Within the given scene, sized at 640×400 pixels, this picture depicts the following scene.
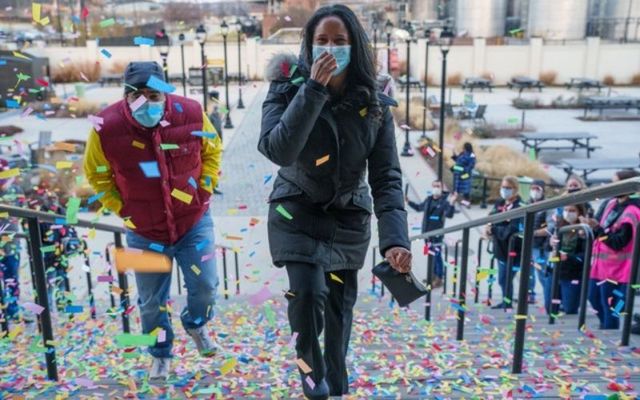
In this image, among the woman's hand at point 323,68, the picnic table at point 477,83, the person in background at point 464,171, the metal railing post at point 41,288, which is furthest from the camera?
the picnic table at point 477,83

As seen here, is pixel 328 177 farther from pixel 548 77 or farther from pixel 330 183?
pixel 548 77

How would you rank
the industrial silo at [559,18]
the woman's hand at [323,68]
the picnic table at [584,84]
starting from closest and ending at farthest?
the woman's hand at [323,68] → the picnic table at [584,84] → the industrial silo at [559,18]

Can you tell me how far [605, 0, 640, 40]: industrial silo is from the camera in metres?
50.5

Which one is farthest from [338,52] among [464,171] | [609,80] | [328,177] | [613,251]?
[609,80]

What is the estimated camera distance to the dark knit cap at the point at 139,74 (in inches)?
130

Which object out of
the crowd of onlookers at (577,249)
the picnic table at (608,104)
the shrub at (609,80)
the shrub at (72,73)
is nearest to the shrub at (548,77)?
the shrub at (609,80)

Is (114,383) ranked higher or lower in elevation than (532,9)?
lower

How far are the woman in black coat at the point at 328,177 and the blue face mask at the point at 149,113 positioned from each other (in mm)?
833

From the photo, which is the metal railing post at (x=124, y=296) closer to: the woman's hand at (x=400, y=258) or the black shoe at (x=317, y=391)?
the black shoe at (x=317, y=391)

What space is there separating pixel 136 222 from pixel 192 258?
0.35 meters

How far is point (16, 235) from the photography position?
19.6ft

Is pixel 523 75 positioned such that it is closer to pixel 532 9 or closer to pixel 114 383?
pixel 532 9

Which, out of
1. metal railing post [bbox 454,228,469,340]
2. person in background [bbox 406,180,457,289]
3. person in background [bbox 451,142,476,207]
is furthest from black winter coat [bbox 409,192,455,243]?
metal railing post [bbox 454,228,469,340]

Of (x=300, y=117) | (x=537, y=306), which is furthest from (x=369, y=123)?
(x=537, y=306)
